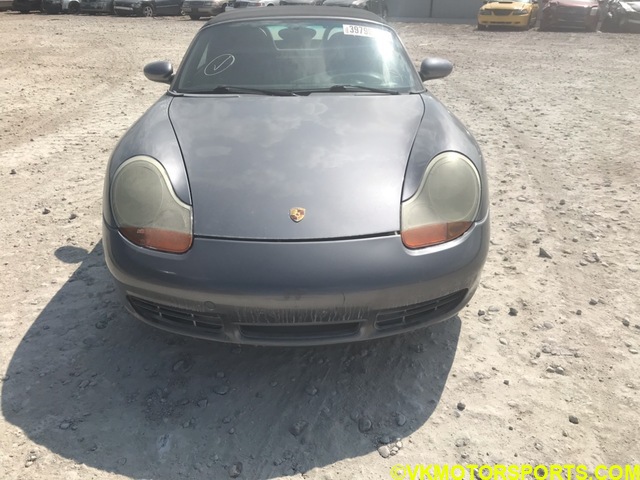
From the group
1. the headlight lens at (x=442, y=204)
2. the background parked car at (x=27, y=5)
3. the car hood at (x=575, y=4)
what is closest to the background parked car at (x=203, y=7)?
the background parked car at (x=27, y=5)

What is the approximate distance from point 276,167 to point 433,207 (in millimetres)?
702

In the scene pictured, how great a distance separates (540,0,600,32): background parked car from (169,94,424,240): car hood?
17.6m

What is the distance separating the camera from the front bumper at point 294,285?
6.61ft

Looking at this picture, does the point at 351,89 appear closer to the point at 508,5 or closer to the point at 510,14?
the point at 510,14

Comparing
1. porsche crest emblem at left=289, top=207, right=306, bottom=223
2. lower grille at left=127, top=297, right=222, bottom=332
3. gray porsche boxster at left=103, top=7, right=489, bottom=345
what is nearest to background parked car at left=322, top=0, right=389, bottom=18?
gray porsche boxster at left=103, top=7, right=489, bottom=345

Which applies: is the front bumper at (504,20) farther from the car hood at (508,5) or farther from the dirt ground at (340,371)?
the dirt ground at (340,371)

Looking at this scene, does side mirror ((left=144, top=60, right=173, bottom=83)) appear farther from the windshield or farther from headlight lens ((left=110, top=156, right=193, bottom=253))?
headlight lens ((left=110, top=156, right=193, bottom=253))

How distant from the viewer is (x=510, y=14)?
1802 cm

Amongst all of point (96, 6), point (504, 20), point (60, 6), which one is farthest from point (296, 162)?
point (60, 6)

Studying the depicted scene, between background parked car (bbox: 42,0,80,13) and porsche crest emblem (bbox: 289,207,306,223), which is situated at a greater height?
porsche crest emblem (bbox: 289,207,306,223)

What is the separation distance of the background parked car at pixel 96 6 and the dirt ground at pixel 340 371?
20.5 metres

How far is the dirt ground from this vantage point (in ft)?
6.70

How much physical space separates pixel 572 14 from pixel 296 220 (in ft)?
62.1

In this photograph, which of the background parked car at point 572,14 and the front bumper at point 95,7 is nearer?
the background parked car at point 572,14
